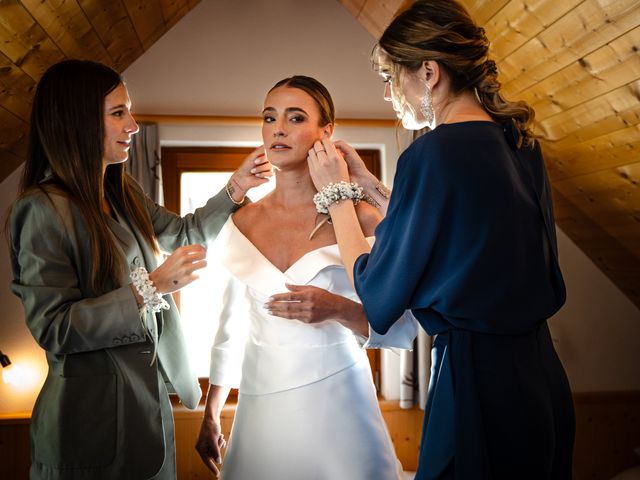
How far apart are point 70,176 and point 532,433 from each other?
4.14 ft

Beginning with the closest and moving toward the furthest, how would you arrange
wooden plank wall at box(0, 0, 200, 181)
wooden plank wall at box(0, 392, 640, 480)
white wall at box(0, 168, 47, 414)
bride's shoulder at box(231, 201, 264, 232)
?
bride's shoulder at box(231, 201, 264, 232) < wooden plank wall at box(0, 0, 200, 181) < white wall at box(0, 168, 47, 414) < wooden plank wall at box(0, 392, 640, 480)

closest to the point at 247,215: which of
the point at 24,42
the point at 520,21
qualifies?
the point at 24,42

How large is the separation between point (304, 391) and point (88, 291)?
0.65 m

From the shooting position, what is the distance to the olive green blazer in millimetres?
1431

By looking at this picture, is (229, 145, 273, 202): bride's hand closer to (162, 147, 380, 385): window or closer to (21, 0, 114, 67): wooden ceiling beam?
(21, 0, 114, 67): wooden ceiling beam

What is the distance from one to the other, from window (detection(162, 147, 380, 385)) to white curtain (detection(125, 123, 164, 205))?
22 centimetres

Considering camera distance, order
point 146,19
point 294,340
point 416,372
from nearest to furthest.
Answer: point 294,340, point 146,19, point 416,372

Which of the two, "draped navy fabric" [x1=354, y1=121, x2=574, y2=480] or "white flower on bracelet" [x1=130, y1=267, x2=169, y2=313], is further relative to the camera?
"white flower on bracelet" [x1=130, y1=267, x2=169, y2=313]

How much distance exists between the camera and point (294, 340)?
172 cm

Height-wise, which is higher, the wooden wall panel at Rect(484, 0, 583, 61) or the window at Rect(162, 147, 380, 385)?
the wooden wall panel at Rect(484, 0, 583, 61)

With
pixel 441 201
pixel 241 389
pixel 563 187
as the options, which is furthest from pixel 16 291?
pixel 563 187

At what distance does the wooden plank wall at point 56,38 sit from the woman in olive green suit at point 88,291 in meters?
0.61

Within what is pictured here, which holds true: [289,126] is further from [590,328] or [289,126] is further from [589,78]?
[590,328]

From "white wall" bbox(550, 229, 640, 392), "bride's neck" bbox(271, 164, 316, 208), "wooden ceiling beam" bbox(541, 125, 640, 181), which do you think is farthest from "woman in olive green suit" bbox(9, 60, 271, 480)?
"white wall" bbox(550, 229, 640, 392)
